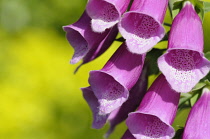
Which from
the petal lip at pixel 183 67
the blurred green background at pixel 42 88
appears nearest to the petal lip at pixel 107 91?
the petal lip at pixel 183 67

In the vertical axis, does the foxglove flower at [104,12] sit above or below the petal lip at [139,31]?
above

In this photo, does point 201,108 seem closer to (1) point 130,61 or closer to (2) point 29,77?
(1) point 130,61

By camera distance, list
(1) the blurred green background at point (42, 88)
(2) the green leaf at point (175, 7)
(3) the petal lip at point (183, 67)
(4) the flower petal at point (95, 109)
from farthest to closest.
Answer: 1. (1) the blurred green background at point (42, 88)
2. (4) the flower petal at point (95, 109)
3. (2) the green leaf at point (175, 7)
4. (3) the petal lip at point (183, 67)

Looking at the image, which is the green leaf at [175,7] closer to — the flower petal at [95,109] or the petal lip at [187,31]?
the petal lip at [187,31]

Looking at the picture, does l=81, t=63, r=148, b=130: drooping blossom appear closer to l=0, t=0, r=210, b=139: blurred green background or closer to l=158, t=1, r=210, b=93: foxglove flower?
l=158, t=1, r=210, b=93: foxglove flower

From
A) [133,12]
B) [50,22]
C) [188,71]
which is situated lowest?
[50,22]

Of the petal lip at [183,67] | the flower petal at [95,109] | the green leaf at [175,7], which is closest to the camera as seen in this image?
the petal lip at [183,67]

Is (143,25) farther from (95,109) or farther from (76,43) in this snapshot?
(95,109)

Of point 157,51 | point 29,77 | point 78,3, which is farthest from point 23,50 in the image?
point 157,51
